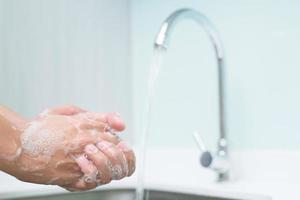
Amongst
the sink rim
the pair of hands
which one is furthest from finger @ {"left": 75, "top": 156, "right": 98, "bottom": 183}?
the sink rim

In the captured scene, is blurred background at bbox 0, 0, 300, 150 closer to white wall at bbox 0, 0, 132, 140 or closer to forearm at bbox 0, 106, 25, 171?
white wall at bbox 0, 0, 132, 140

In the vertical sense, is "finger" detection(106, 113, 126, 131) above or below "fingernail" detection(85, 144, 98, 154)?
above

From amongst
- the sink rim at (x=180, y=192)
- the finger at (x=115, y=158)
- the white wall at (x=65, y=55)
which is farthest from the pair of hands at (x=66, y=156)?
the white wall at (x=65, y=55)

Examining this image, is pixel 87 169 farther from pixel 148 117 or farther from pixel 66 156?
pixel 148 117

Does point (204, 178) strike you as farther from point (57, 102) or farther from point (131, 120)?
point (57, 102)

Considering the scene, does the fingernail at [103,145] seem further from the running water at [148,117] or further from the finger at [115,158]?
the running water at [148,117]

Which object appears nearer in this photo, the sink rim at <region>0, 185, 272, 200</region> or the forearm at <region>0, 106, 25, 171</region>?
the forearm at <region>0, 106, 25, 171</region>

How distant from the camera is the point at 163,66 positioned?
1.20 meters

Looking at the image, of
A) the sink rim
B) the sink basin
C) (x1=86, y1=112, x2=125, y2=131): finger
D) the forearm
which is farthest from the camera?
the sink basin

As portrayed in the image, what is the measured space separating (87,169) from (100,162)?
2cm

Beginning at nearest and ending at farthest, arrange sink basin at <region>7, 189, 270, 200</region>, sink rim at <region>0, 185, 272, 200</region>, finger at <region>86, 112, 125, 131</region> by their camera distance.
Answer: finger at <region>86, 112, 125, 131</region>
sink rim at <region>0, 185, 272, 200</region>
sink basin at <region>7, 189, 270, 200</region>

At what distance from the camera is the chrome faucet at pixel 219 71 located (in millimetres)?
930

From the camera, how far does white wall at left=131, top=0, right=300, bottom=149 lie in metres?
1.00

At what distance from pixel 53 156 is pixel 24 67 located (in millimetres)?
519
